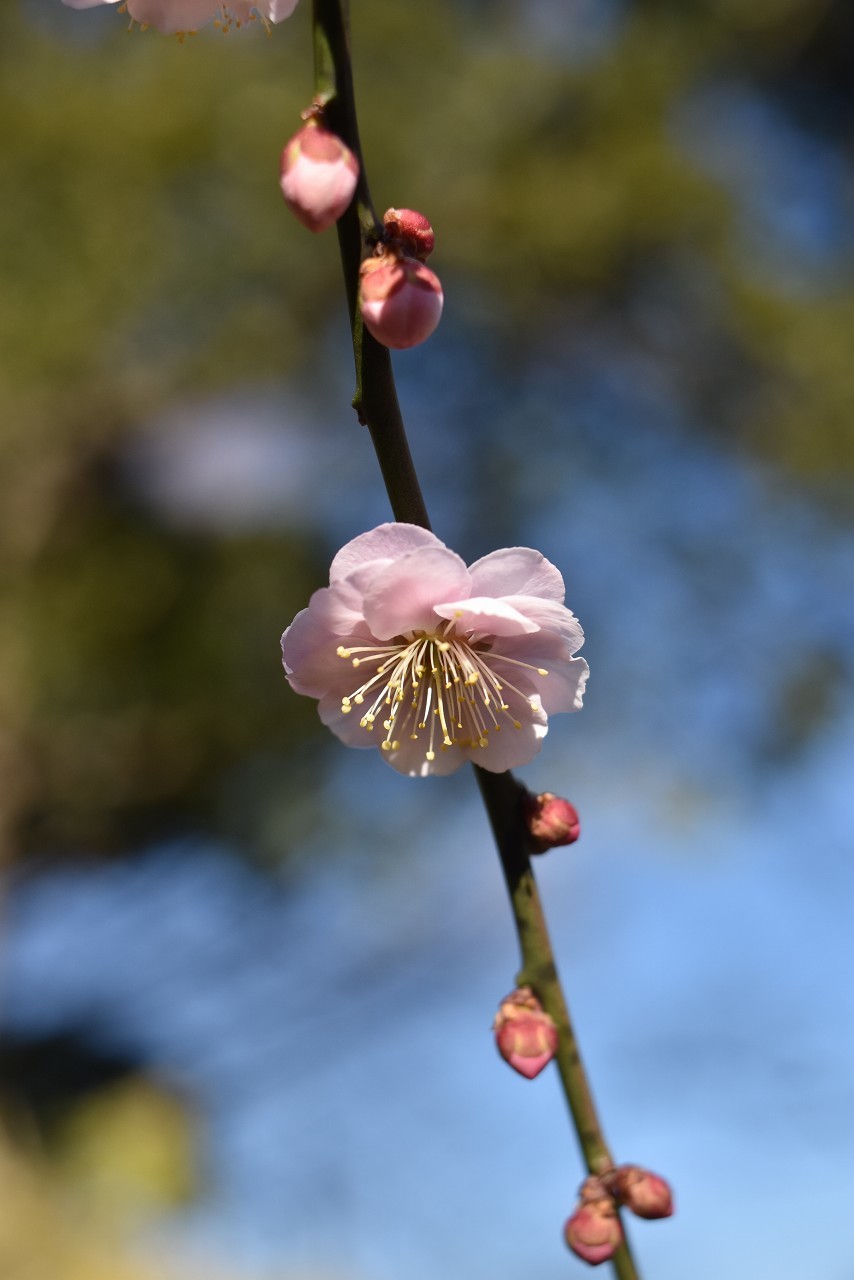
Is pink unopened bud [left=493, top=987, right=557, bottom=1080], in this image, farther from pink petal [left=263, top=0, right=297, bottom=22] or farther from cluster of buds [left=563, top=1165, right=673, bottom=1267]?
pink petal [left=263, top=0, right=297, bottom=22]

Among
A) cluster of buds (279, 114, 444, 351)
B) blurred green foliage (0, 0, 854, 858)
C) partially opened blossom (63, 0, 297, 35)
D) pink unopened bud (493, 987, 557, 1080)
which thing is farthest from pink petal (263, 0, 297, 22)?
blurred green foliage (0, 0, 854, 858)

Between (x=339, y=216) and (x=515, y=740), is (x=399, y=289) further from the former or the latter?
(x=515, y=740)

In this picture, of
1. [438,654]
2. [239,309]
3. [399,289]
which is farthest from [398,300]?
[239,309]

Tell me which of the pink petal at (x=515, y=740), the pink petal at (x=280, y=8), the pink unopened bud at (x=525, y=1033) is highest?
the pink petal at (x=280, y=8)

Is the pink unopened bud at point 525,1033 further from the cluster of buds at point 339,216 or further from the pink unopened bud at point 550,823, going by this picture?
the cluster of buds at point 339,216

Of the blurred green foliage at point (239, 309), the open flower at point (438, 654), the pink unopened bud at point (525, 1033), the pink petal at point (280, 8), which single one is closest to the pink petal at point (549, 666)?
the open flower at point (438, 654)

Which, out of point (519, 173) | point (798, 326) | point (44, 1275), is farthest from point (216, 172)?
point (44, 1275)

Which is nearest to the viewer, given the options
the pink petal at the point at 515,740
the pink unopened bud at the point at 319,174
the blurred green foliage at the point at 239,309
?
the pink unopened bud at the point at 319,174

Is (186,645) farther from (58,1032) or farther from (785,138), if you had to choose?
(785,138)
